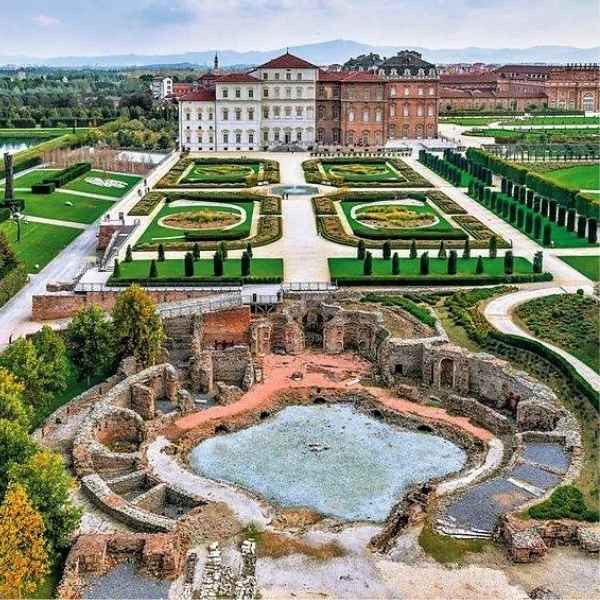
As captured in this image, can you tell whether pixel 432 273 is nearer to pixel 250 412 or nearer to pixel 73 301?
pixel 250 412

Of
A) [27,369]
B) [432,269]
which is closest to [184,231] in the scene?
[432,269]

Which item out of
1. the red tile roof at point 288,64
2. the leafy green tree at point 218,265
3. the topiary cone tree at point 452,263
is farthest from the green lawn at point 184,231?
the red tile roof at point 288,64

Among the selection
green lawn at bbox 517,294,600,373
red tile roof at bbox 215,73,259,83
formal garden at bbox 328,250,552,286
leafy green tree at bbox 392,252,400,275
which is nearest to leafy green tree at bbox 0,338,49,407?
formal garden at bbox 328,250,552,286

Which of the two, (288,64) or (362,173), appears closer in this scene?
(362,173)

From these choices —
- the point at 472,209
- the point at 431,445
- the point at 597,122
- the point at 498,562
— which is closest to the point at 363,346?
the point at 431,445

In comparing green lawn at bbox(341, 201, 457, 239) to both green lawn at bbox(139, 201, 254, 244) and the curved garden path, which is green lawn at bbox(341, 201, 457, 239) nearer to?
green lawn at bbox(139, 201, 254, 244)
